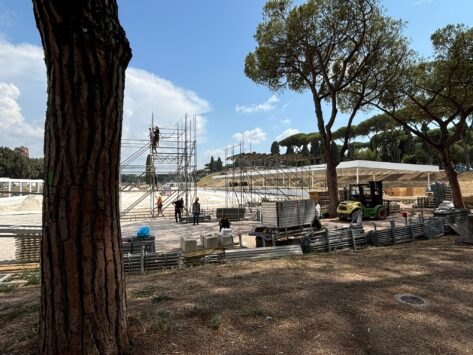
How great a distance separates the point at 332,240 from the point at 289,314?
22.4 feet

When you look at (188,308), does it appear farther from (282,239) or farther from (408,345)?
(282,239)

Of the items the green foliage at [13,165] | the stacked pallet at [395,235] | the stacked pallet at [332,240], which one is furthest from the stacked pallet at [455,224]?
the green foliage at [13,165]

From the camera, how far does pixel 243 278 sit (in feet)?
18.1

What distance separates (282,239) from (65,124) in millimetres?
10630

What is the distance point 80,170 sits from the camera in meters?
→ 2.34

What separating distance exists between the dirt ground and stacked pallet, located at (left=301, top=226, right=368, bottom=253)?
367cm

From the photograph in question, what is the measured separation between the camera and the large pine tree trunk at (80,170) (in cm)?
230

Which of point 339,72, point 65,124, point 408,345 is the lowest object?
point 408,345

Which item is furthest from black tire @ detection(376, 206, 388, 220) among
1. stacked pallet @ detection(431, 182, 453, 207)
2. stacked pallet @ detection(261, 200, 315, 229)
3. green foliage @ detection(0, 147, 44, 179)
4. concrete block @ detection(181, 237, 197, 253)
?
green foliage @ detection(0, 147, 44, 179)

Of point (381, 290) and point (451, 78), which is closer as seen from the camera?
point (381, 290)

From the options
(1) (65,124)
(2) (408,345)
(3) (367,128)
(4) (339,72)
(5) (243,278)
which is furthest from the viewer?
(3) (367,128)

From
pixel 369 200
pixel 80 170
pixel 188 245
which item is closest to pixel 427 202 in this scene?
pixel 369 200

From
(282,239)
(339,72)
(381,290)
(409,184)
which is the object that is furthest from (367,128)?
(381,290)

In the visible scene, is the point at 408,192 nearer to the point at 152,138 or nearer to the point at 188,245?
the point at 152,138
